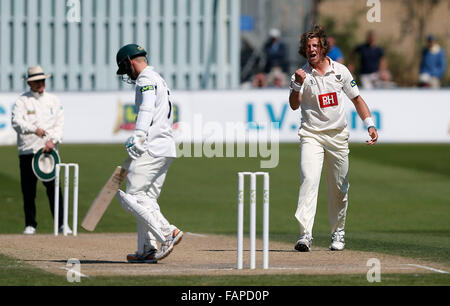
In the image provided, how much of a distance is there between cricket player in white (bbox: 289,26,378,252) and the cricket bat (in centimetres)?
197

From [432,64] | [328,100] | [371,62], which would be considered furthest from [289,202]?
[432,64]

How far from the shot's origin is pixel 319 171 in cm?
1119

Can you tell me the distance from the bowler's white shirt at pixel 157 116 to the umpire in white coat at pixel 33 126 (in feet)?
14.2

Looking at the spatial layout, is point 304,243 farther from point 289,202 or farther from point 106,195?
point 289,202

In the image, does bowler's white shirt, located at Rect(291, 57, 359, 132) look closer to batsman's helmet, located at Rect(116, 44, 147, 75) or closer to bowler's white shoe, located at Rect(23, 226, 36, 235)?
batsman's helmet, located at Rect(116, 44, 147, 75)

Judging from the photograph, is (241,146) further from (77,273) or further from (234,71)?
(77,273)

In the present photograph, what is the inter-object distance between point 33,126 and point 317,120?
177 inches

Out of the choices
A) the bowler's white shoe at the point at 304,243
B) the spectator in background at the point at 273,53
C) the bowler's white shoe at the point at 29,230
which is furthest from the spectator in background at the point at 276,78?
the bowler's white shoe at the point at 304,243

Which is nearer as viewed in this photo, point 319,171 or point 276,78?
point 319,171

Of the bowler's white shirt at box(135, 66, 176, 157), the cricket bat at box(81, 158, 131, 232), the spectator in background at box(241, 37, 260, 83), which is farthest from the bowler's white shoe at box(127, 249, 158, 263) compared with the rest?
A: the spectator in background at box(241, 37, 260, 83)

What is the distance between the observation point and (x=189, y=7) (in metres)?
30.9

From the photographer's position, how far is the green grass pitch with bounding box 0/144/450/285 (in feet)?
31.5

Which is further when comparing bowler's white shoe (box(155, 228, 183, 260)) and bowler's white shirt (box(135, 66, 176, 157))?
bowler's white shoe (box(155, 228, 183, 260))

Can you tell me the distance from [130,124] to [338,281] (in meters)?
16.2
